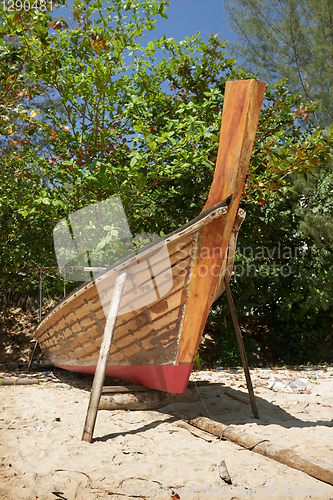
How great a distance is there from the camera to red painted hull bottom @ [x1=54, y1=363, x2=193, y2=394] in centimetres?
310

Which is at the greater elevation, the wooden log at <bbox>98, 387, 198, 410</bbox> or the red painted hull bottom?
the red painted hull bottom

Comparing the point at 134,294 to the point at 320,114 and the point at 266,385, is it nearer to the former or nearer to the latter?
the point at 266,385

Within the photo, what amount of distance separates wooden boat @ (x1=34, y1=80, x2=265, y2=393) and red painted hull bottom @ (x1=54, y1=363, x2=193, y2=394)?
1 centimetres

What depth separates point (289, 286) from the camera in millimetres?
7465

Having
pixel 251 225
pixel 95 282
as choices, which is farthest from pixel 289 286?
pixel 95 282

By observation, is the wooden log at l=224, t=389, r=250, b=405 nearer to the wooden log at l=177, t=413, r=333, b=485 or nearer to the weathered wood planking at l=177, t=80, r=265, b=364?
Answer: the wooden log at l=177, t=413, r=333, b=485

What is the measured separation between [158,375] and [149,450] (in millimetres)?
848

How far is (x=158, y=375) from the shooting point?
331 centimetres

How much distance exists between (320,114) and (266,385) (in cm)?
682

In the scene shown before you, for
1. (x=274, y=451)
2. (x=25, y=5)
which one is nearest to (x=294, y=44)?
(x=25, y=5)

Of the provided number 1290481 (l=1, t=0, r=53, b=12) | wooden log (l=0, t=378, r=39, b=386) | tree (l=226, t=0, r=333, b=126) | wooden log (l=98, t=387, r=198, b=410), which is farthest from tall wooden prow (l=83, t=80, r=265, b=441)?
tree (l=226, t=0, r=333, b=126)

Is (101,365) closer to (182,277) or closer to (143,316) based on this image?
(143,316)

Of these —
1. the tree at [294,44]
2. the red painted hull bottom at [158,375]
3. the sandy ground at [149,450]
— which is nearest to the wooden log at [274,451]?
the sandy ground at [149,450]

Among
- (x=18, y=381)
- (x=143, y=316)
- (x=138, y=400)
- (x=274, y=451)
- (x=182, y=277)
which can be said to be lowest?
(x=18, y=381)
